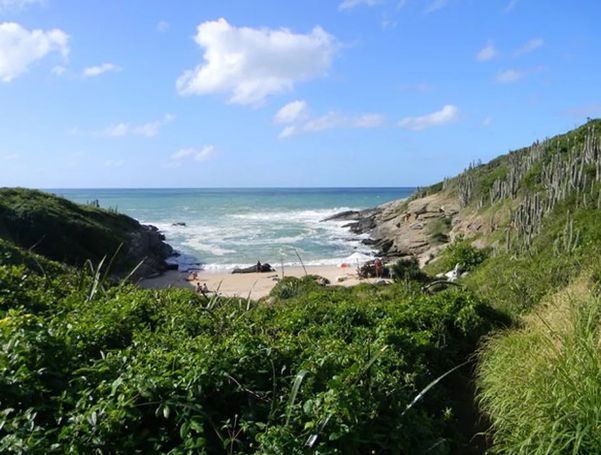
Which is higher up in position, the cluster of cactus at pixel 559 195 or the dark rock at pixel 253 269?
the cluster of cactus at pixel 559 195

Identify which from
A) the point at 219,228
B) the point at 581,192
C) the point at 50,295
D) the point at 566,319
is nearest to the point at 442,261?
the point at 581,192

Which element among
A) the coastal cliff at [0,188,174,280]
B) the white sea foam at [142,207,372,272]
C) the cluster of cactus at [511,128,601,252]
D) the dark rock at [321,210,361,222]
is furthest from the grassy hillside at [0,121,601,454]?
the dark rock at [321,210,361,222]

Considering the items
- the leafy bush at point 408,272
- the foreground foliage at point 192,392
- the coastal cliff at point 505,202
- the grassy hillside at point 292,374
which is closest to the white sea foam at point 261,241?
the coastal cliff at point 505,202

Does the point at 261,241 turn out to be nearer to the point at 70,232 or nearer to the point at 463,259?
the point at 70,232

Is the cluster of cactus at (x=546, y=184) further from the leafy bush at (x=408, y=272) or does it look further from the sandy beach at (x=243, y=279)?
the sandy beach at (x=243, y=279)

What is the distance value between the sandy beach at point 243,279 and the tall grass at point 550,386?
1367 centimetres

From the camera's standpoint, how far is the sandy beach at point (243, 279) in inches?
782

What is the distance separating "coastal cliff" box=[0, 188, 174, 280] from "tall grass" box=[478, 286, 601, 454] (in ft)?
53.1

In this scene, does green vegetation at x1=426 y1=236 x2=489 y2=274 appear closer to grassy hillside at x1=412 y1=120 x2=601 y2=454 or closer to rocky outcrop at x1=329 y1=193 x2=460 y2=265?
grassy hillside at x1=412 y1=120 x2=601 y2=454

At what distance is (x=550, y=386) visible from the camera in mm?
4062

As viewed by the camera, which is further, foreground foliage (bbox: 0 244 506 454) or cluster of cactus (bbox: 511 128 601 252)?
cluster of cactus (bbox: 511 128 601 252)

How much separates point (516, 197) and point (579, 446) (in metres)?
16.3

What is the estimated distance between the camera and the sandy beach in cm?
A: 1988

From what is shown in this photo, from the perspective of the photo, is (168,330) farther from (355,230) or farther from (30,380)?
(355,230)
